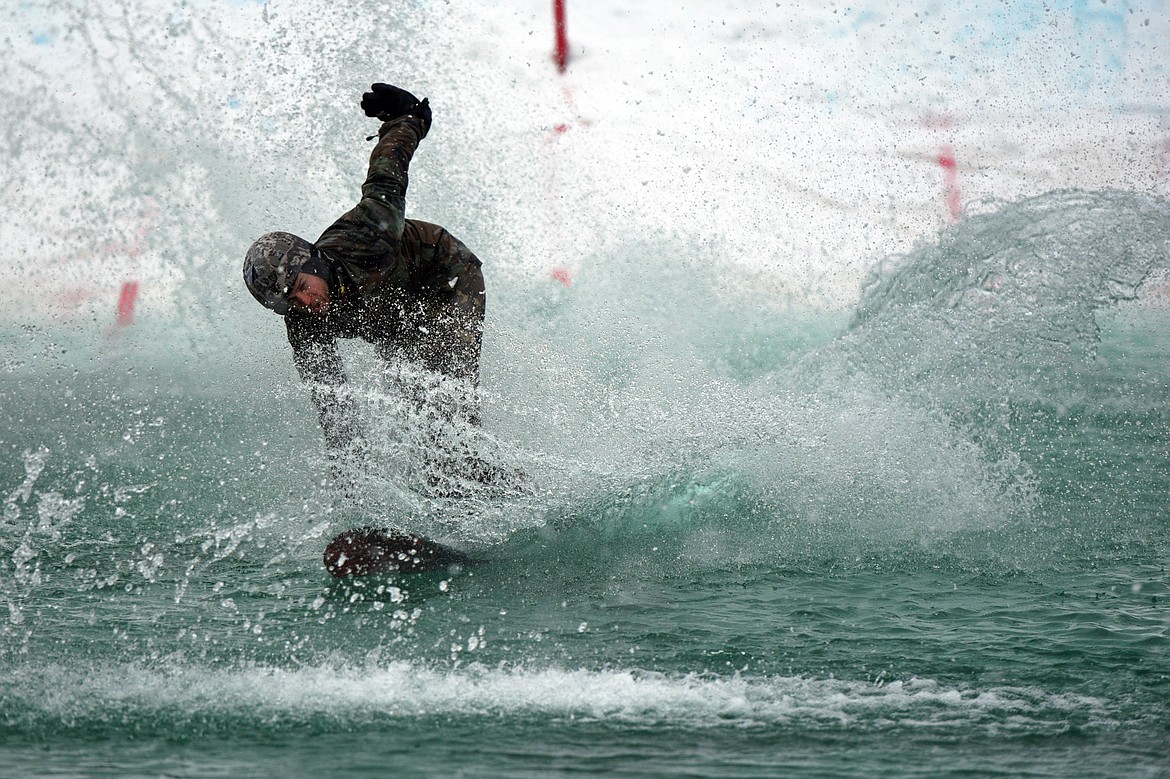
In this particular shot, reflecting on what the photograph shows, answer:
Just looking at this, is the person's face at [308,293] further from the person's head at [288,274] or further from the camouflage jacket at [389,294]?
the camouflage jacket at [389,294]

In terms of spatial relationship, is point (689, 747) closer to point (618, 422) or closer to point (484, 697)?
point (484, 697)

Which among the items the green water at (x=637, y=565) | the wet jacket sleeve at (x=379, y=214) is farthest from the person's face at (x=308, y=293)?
the green water at (x=637, y=565)

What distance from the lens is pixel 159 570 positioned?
187 inches

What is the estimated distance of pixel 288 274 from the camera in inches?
175

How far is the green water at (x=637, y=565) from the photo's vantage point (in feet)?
9.45

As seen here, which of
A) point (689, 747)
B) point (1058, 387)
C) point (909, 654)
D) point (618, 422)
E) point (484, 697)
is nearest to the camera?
point (689, 747)

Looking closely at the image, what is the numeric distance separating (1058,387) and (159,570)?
8.42 metres

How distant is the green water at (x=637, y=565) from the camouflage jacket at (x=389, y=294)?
249mm

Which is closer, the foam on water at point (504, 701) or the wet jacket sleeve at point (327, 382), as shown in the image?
the foam on water at point (504, 701)

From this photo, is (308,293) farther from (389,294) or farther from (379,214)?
(389,294)

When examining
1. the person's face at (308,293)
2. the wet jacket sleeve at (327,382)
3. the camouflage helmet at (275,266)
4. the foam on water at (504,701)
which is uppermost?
the camouflage helmet at (275,266)

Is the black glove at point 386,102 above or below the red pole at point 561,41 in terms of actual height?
below

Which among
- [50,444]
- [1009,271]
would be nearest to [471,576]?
[1009,271]


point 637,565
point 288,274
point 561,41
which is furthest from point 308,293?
point 561,41
